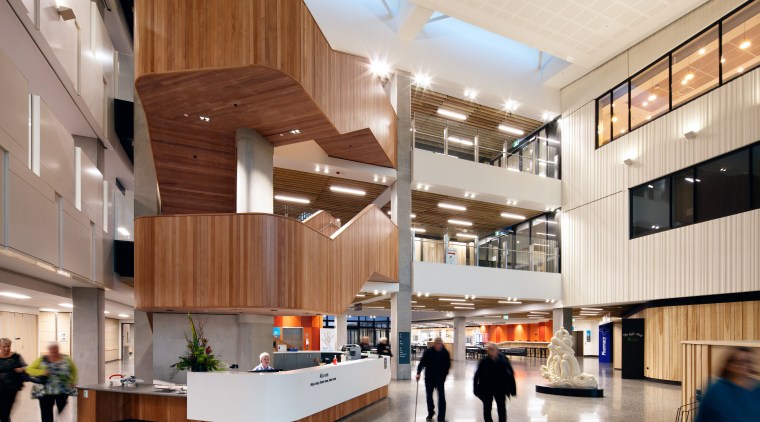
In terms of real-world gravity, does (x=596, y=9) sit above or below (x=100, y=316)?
above

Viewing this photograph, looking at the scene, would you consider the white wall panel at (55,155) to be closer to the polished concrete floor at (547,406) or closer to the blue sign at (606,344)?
the polished concrete floor at (547,406)

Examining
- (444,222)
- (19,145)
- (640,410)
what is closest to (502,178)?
(444,222)

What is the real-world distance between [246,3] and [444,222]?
1926 cm

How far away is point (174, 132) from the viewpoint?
10367mm

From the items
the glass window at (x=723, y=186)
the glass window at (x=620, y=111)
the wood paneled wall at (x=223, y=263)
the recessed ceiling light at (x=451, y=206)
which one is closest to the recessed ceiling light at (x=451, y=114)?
the recessed ceiling light at (x=451, y=206)

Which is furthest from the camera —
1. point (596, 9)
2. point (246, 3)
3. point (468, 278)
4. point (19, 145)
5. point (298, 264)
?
point (468, 278)

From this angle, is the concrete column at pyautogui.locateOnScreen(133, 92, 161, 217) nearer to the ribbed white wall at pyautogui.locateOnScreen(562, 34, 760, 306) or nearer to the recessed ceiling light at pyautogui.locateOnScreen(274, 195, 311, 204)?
the recessed ceiling light at pyautogui.locateOnScreen(274, 195, 311, 204)

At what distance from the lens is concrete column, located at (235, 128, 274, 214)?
10.5 meters

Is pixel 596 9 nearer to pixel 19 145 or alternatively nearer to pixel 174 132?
pixel 174 132

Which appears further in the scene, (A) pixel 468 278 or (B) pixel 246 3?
(A) pixel 468 278

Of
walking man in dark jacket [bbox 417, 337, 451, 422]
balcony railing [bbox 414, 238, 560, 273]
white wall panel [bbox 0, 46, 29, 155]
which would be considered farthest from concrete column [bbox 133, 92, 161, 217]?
balcony railing [bbox 414, 238, 560, 273]

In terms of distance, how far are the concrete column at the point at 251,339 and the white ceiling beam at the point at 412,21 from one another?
10.9 meters

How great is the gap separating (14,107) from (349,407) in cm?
743

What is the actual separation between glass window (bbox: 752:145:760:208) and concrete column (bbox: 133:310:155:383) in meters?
14.9
